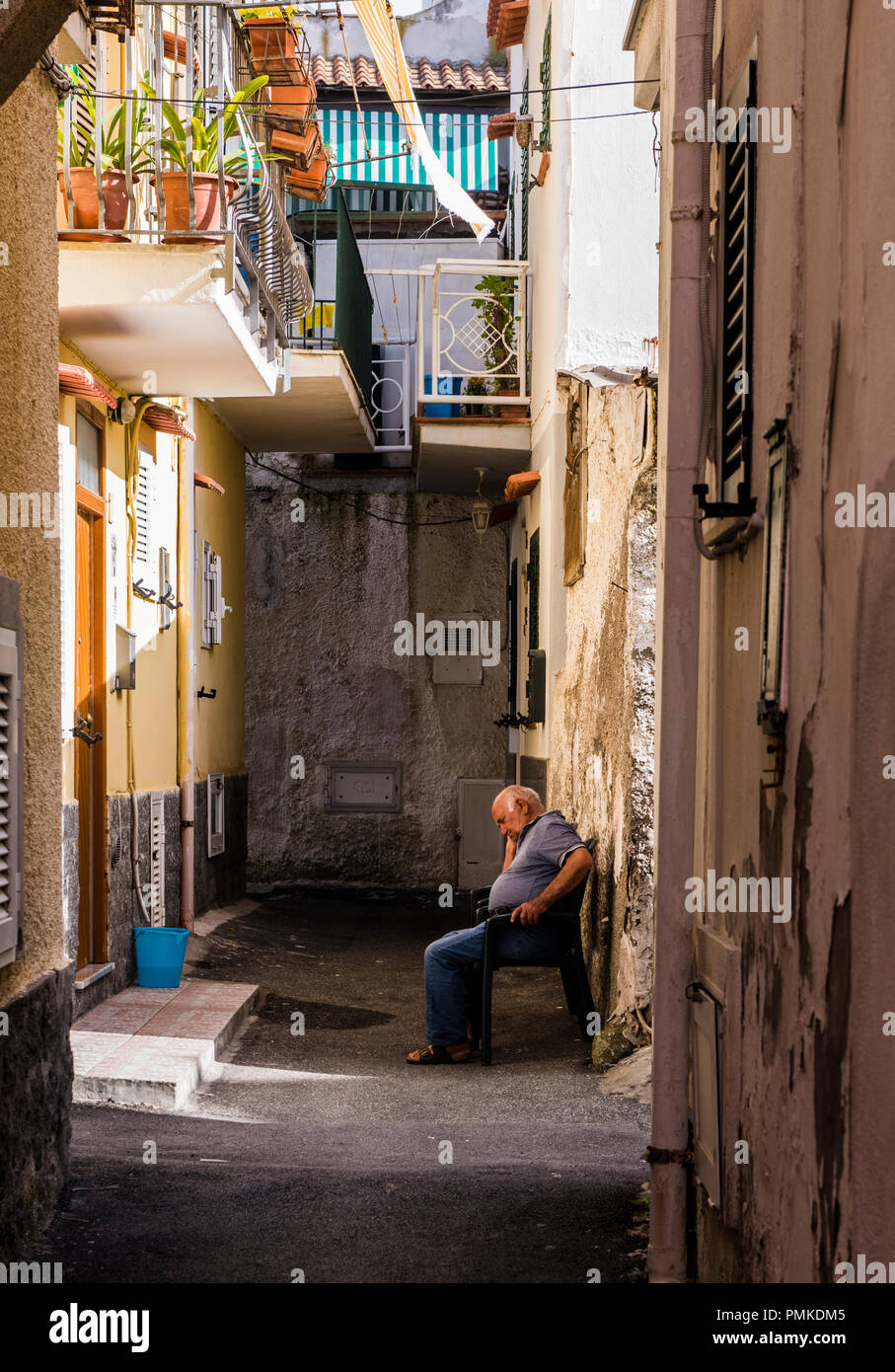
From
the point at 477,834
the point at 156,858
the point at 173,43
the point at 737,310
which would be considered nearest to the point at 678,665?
the point at 737,310

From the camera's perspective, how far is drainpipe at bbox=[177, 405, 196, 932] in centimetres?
1030

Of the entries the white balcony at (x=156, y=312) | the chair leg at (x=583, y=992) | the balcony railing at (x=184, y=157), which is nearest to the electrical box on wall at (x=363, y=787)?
the balcony railing at (x=184, y=157)

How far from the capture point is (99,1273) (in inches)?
161

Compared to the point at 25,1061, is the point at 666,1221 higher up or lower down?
lower down

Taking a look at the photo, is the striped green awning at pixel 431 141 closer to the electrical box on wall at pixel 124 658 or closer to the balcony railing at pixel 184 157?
the balcony railing at pixel 184 157

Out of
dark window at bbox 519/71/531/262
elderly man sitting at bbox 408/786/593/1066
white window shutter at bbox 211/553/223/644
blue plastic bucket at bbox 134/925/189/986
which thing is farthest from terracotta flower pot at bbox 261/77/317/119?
elderly man sitting at bbox 408/786/593/1066

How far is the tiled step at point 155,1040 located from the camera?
240 inches

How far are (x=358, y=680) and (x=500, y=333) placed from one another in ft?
14.8

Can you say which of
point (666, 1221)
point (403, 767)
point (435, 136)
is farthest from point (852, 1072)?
point (435, 136)

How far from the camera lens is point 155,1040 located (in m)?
7.02

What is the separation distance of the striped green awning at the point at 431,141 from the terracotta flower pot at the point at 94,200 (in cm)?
956
